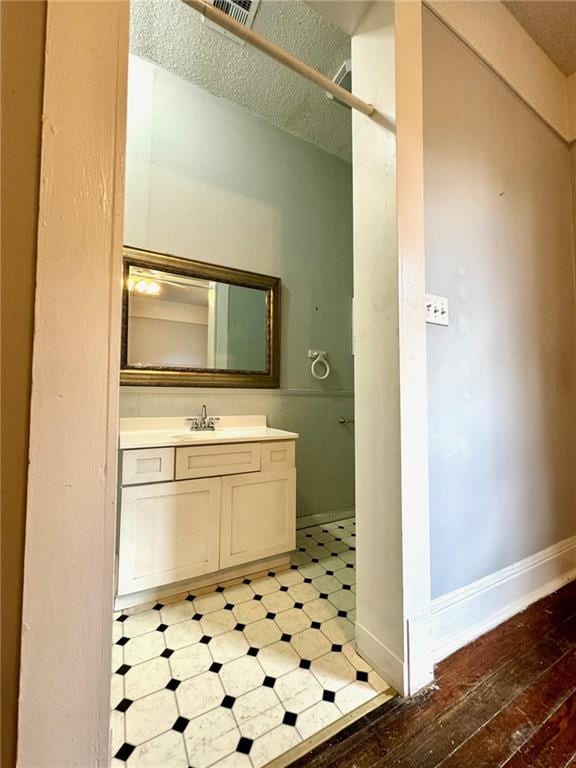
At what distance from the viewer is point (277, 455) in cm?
182

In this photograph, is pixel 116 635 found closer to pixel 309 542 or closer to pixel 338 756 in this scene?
pixel 338 756

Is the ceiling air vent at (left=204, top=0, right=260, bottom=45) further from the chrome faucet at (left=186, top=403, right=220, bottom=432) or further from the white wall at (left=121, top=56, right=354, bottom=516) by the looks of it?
the chrome faucet at (left=186, top=403, right=220, bottom=432)

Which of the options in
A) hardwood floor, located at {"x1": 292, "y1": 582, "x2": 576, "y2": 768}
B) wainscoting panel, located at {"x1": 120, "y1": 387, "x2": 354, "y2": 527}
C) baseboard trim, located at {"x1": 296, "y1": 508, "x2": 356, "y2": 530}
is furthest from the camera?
baseboard trim, located at {"x1": 296, "y1": 508, "x2": 356, "y2": 530}

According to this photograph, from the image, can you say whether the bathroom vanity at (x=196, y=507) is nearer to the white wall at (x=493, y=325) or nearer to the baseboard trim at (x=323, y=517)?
the baseboard trim at (x=323, y=517)

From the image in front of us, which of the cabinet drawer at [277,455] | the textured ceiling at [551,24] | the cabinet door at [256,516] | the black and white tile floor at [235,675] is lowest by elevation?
the black and white tile floor at [235,675]

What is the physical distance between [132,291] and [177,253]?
37cm

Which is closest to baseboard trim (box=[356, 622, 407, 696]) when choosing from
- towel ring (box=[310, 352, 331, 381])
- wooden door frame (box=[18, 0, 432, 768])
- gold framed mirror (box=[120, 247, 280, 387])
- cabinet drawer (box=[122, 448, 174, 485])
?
wooden door frame (box=[18, 0, 432, 768])

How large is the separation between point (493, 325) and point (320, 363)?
1285mm

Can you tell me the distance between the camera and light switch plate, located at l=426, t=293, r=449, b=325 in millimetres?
1188

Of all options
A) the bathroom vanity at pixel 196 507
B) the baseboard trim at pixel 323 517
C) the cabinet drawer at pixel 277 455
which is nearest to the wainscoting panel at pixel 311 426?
the baseboard trim at pixel 323 517

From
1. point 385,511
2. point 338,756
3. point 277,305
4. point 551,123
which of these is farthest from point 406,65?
point 338,756

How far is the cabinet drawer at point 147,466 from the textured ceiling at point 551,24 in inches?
105

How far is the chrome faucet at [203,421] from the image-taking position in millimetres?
1967

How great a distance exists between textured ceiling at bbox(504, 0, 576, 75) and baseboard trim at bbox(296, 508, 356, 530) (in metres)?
2.99
